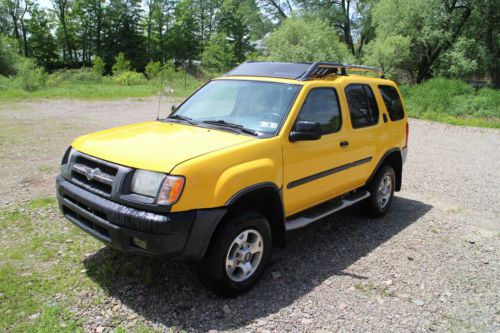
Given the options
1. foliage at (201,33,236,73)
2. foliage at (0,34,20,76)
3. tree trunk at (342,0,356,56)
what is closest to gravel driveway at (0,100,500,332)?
foliage at (0,34,20,76)

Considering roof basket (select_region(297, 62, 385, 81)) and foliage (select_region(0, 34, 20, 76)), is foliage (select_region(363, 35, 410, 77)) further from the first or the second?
foliage (select_region(0, 34, 20, 76))

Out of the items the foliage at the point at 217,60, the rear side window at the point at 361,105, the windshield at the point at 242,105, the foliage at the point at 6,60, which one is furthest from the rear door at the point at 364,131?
the foliage at the point at 217,60

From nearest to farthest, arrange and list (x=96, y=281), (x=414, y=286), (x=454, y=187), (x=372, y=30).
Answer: (x=96, y=281) → (x=414, y=286) → (x=454, y=187) → (x=372, y=30)

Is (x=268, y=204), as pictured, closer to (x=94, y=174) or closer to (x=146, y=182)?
(x=146, y=182)

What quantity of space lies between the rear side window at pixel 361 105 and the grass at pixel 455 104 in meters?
13.2

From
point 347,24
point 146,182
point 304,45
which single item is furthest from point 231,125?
point 347,24

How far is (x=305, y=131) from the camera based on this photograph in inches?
153

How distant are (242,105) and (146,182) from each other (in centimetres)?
167

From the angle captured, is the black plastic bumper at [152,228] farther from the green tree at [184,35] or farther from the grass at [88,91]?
the green tree at [184,35]

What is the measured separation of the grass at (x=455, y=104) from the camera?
687 inches

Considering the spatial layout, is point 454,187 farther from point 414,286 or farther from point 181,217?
point 181,217

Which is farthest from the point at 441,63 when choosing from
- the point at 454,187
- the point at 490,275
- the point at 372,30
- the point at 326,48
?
the point at 490,275

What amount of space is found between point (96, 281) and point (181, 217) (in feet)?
4.32

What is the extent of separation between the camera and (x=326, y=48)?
2823 cm
